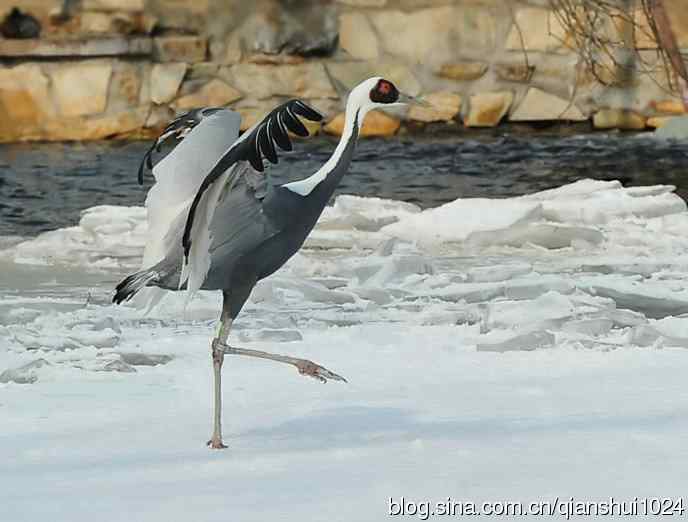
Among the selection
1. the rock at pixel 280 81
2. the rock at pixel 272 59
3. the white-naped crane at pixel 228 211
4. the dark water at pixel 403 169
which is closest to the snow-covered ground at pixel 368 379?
the white-naped crane at pixel 228 211

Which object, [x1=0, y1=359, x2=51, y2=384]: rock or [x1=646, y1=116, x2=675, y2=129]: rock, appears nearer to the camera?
[x1=0, y1=359, x2=51, y2=384]: rock

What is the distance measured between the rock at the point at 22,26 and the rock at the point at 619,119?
5470mm

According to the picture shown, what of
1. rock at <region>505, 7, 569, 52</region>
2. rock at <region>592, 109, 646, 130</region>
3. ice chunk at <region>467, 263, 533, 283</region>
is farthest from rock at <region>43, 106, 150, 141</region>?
ice chunk at <region>467, 263, 533, 283</region>

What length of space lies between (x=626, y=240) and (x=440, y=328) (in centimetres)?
289

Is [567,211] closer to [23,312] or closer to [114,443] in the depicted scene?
[23,312]

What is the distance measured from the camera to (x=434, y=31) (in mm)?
16062

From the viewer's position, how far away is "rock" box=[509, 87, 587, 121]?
16094 millimetres

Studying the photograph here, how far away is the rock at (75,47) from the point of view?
15.4m

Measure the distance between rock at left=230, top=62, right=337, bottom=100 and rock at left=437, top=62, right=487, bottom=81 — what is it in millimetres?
1098

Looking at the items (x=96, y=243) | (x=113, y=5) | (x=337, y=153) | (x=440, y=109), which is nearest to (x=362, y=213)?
(x=96, y=243)

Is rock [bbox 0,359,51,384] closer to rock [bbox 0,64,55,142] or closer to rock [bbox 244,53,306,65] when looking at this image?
rock [bbox 0,64,55,142]

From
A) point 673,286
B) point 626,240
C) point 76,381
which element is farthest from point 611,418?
point 626,240

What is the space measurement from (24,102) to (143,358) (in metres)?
9.84

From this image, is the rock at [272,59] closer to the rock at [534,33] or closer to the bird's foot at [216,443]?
the rock at [534,33]
